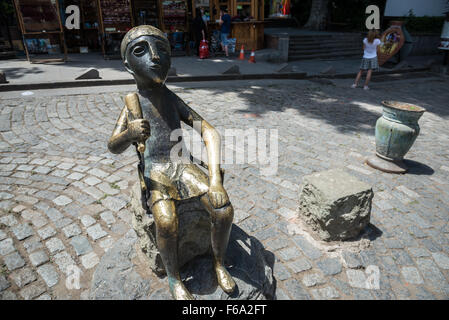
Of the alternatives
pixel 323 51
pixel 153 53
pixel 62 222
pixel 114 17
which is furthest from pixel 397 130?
pixel 323 51

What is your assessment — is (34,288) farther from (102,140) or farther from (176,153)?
(102,140)

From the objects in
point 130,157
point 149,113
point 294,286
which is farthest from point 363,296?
point 130,157

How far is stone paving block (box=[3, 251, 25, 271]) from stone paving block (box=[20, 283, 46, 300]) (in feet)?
1.09

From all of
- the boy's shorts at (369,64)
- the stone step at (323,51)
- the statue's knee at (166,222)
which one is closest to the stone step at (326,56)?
the stone step at (323,51)

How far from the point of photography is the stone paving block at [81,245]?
3309 mm

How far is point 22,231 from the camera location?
352 centimetres

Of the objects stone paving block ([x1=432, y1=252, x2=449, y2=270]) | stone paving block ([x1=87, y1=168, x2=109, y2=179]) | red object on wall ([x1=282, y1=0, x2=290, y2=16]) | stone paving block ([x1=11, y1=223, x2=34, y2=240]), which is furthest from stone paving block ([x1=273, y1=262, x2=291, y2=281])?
red object on wall ([x1=282, y1=0, x2=290, y2=16])

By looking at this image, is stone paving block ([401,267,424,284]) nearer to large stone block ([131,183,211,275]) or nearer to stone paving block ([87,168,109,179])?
large stone block ([131,183,211,275])

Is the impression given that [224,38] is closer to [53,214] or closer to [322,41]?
[322,41]

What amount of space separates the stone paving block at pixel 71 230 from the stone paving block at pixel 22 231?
0.36 metres

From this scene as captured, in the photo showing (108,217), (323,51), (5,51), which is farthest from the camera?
(323,51)

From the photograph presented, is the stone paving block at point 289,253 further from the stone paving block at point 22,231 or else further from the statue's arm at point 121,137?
the stone paving block at point 22,231

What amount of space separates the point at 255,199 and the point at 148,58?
241 cm

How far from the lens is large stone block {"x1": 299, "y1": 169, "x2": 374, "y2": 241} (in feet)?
11.2
